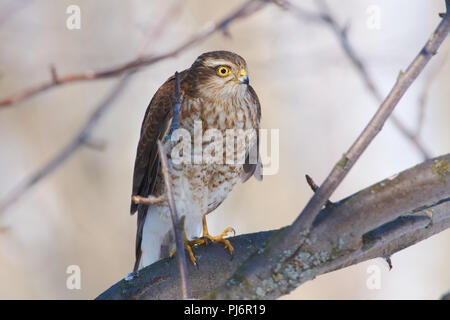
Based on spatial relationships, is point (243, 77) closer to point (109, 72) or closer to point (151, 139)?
point (151, 139)

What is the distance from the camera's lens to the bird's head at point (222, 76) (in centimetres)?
389

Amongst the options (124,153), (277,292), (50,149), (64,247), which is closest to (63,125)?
(50,149)

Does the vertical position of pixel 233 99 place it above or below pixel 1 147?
below

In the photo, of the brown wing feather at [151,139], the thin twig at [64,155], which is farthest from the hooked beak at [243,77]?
the thin twig at [64,155]

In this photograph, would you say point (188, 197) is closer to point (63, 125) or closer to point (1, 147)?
point (63, 125)

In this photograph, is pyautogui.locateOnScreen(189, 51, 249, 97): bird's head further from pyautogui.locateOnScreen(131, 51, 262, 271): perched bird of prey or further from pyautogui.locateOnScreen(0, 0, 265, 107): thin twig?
pyautogui.locateOnScreen(0, 0, 265, 107): thin twig

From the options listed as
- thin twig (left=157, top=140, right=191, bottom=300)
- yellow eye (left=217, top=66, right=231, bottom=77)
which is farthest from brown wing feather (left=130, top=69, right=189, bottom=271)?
thin twig (left=157, top=140, right=191, bottom=300)

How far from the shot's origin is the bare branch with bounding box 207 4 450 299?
2.06 meters

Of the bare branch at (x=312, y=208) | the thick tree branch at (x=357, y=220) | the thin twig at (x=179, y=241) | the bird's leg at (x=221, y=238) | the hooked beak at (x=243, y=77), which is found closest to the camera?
the thin twig at (x=179, y=241)

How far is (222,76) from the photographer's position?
3.93m

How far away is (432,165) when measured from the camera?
240 cm

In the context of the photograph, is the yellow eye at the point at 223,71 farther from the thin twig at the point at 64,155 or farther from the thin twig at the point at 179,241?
the thin twig at the point at 179,241
